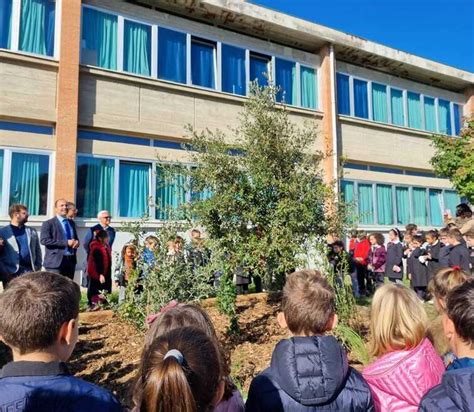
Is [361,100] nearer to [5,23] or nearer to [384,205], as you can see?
[384,205]

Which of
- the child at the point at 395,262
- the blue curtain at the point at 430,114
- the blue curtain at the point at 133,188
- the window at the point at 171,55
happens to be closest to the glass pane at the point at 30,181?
the blue curtain at the point at 133,188

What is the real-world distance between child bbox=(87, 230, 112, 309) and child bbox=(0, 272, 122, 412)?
19.1 ft

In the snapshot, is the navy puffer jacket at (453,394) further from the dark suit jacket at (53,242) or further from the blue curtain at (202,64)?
the blue curtain at (202,64)

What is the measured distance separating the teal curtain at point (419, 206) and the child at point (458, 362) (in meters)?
17.6

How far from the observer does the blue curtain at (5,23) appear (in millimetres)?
10477

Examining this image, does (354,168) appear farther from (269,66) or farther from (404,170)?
(269,66)

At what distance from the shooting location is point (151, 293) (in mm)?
5375

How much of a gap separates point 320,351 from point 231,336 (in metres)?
4.17

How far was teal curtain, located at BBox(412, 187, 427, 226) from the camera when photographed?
61.4 ft

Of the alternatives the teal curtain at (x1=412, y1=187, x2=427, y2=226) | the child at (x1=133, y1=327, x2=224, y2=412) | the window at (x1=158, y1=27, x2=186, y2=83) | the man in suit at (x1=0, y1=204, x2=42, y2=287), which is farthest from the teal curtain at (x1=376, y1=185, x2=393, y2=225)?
the child at (x1=133, y1=327, x2=224, y2=412)

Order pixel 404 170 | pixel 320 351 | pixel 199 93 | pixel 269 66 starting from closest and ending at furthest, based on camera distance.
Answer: pixel 320 351 → pixel 199 93 → pixel 269 66 → pixel 404 170

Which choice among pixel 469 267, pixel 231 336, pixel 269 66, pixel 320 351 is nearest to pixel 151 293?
pixel 231 336

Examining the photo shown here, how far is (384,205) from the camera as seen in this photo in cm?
1761

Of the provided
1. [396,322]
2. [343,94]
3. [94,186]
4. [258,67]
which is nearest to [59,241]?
[94,186]
